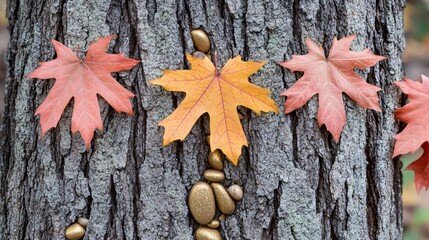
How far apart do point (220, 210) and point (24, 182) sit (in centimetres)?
60

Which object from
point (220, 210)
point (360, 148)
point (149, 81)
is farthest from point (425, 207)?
point (149, 81)

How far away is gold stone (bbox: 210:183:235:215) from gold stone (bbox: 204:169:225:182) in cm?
1

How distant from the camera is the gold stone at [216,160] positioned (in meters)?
1.22

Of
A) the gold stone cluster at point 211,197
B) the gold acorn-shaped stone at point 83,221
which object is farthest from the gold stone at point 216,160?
the gold acorn-shaped stone at point 83,221

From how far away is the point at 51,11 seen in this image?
1.29 meters

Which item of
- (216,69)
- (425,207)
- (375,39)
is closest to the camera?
(216,69)

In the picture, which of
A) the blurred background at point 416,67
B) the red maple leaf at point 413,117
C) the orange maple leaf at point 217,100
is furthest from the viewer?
the blurred background at point 416,67

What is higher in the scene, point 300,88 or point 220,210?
point 300,88

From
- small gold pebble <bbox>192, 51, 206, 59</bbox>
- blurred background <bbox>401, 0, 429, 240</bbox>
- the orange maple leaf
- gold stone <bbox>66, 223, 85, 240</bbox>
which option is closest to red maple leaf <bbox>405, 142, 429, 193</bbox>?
the orange maple leaf

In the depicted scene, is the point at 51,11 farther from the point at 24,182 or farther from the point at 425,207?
the point at 425,207

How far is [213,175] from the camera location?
1.23m

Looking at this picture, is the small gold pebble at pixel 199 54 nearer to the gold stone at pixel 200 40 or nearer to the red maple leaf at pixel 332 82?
the gold stone at pixel 200 40

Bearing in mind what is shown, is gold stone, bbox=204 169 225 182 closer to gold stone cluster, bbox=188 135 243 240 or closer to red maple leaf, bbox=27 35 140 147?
gold stone cluster, bbox=188 135 243 240

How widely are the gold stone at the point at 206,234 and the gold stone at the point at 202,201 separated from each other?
31 millimetres
